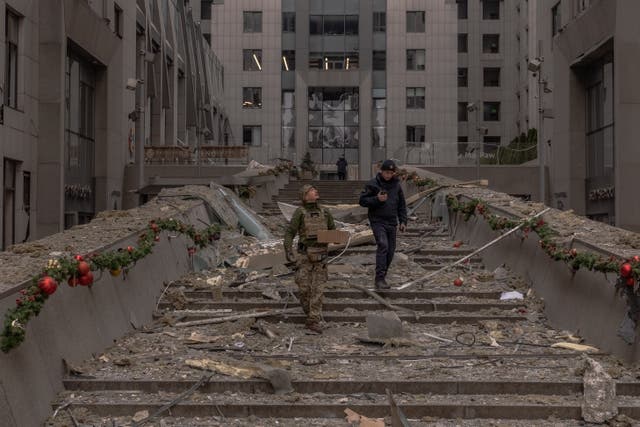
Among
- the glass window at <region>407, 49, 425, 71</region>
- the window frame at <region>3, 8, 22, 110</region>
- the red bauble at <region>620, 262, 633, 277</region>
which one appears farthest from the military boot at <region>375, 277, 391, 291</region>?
the glass window at <region>407, 49, 425, 71</region>

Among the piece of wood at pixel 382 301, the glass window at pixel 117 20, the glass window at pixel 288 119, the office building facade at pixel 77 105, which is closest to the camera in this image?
the piece of wood at pixel 382 301

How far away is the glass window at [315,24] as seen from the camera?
57594 millimetres

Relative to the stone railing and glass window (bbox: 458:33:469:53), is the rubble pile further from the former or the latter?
glass window (bbox: 458:33:469:53)

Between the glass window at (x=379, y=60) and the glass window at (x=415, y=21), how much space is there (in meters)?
2.24

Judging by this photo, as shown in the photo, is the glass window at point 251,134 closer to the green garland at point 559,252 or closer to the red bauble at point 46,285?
the green garland at point 559,252

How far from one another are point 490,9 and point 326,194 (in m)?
40.0

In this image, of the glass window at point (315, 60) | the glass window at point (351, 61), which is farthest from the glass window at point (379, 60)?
the glass window at point (315, 60)

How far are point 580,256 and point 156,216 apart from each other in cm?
738

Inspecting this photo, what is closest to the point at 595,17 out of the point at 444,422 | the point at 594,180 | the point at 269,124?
the point at 594,180

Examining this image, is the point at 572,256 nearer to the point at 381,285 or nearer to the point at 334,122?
the point at 381,285

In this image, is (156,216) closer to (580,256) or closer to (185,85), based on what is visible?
(580,256)

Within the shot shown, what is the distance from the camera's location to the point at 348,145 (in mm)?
57281

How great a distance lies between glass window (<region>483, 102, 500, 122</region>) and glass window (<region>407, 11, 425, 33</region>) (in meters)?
12.2

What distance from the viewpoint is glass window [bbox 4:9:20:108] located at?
23766mm
